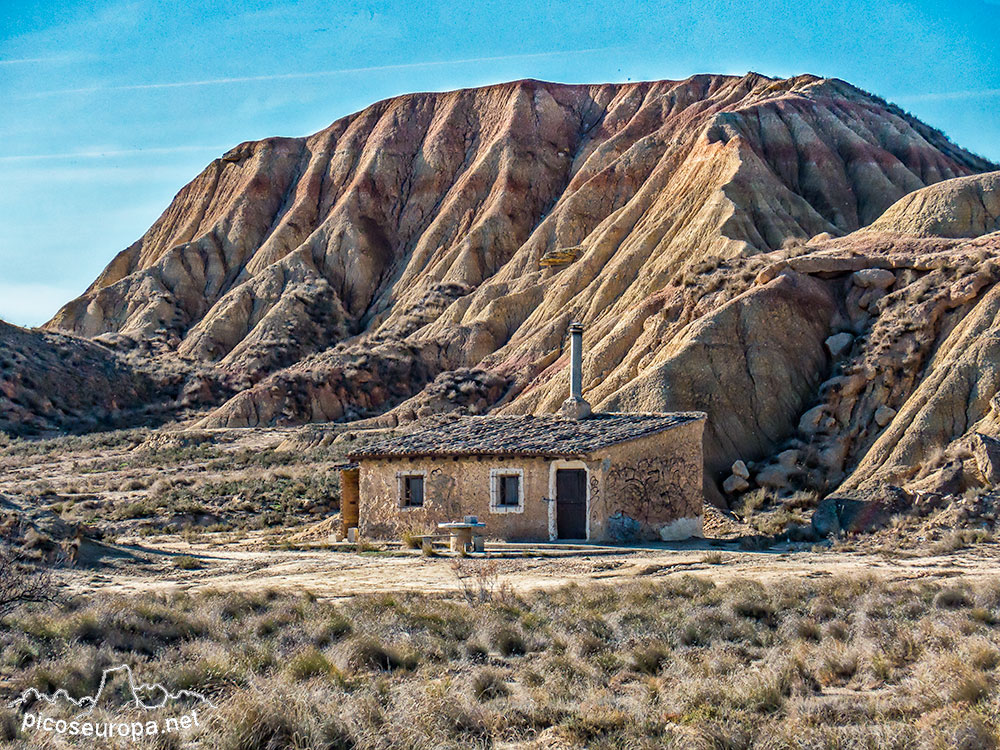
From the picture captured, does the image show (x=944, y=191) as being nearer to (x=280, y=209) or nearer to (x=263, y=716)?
(x=263, y=716)

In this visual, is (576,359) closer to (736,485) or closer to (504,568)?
(736,485)

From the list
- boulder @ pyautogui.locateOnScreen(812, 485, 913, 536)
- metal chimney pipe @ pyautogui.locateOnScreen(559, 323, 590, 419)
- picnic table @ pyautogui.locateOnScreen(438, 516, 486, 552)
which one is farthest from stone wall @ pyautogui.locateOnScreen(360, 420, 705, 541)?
boulder @ pyautogui.locateOnScreen(812, 485, 913, 536)

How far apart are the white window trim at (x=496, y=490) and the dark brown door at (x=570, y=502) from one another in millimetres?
860

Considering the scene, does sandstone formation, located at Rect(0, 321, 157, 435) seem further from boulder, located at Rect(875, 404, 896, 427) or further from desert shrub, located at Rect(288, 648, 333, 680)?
desert shrub, located at Rect(288, 648, 333, 680)

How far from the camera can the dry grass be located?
9.67m

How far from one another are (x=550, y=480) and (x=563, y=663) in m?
15.3

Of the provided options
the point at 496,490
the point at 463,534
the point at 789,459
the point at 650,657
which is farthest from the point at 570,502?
the point at 650,657

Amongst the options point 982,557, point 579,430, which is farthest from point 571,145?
point 982,557

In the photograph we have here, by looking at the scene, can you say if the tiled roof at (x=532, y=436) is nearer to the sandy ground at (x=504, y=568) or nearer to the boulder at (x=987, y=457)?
the sandy ground at (x=504, y=568)

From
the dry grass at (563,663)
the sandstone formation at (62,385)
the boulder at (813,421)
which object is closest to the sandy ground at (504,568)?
the dry grass at (563,663)

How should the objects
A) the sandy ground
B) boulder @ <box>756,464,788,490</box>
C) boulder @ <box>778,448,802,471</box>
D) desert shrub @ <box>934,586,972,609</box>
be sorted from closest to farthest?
desert shrub @ <box>934,586,972,609</box> < the sandy ground < boulder @ <box>756,464,788,490</box> < boulder @ <box>778,448,802,471</box>
